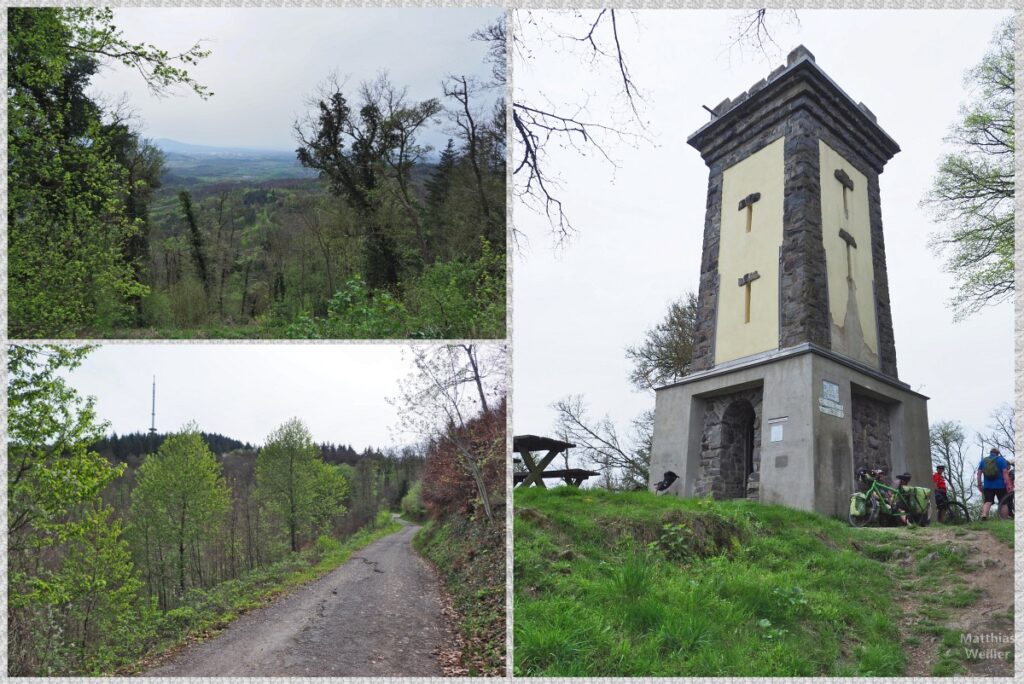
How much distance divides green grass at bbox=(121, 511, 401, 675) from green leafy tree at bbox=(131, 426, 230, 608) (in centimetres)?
16

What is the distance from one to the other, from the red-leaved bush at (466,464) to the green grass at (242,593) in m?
0.59

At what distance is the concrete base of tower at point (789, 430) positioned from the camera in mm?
8180

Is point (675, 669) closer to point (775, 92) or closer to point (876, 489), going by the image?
point (876, 489)

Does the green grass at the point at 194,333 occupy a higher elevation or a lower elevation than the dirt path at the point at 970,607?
higher

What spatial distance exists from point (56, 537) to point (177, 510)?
38.5 inches

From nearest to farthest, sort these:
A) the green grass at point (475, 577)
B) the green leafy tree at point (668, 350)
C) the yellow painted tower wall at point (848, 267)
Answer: the green grass at point (475, 577), the yellow painted tower wall at point (848, 267), the green leafy tree at point (668, 350)

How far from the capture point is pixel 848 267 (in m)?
9.98

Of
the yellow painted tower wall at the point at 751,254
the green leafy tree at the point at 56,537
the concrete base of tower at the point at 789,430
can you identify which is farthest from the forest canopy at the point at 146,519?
the yellow painted tower wall at the point at 751,254

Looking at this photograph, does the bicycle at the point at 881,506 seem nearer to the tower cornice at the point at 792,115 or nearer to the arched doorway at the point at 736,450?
the arched doorway at the point at 736,450

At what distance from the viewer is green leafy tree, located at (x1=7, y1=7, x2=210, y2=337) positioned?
427 cm

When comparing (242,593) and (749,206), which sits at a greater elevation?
(749,206)

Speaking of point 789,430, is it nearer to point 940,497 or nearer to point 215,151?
point 940,497

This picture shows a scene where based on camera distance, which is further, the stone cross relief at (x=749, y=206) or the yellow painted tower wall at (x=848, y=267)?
the stone cross relief at (x=749, y=206)

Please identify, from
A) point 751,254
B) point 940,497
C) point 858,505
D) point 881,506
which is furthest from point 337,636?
point 940,497
